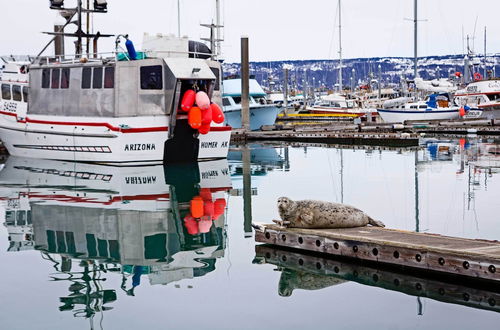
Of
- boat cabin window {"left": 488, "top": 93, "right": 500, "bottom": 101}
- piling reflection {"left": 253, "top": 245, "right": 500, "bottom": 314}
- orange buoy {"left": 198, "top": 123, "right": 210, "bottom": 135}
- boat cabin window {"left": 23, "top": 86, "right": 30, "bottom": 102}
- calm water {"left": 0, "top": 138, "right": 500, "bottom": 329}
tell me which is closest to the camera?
calm water {"left": 0, "top": 138, "right": 500, "bottom": 329}

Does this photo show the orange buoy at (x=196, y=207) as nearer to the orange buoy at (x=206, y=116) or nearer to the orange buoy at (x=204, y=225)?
the orange buoy at (x=204, y=225)

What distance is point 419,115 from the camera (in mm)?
53406

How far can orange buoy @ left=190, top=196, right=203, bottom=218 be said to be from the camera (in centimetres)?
1714

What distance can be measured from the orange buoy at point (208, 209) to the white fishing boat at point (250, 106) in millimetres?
25692

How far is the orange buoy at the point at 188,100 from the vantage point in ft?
84.6

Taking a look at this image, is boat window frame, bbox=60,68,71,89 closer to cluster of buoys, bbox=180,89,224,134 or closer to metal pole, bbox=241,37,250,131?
cluster of buoys, bbox=180,89,224,134

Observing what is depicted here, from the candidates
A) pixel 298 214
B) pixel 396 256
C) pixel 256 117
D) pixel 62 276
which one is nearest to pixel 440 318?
pixel 396 256

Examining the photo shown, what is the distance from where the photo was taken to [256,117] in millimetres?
46625

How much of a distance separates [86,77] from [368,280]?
1834 centimetres

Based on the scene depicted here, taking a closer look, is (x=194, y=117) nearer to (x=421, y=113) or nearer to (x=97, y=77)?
(x=97, y=77)

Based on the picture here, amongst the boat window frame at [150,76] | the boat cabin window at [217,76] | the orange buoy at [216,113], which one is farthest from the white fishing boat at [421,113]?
the boat window frame at [150,76]

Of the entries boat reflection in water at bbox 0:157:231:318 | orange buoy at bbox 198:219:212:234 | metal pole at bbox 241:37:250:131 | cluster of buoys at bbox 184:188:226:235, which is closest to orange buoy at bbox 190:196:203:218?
cluster of buoys at bbox 184:188:226:235

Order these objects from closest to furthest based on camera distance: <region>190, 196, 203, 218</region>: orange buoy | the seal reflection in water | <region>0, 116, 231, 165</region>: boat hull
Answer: the seal reflection in water → <region>190, 196, 203, 218</region>: orange buoy → <region>0, 116, 231, 165</region>: boat hull

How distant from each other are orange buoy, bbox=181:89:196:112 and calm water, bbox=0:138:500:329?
6.52 feet
